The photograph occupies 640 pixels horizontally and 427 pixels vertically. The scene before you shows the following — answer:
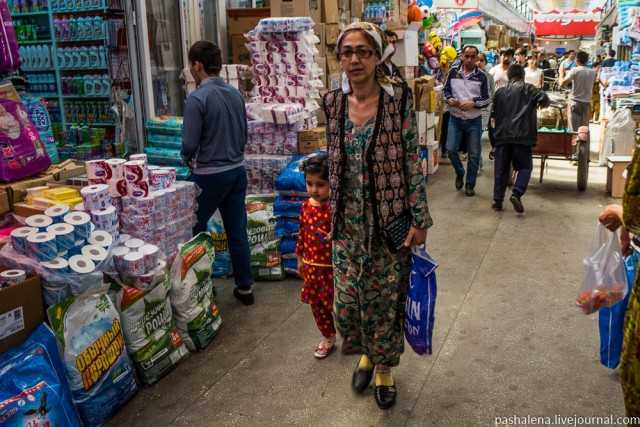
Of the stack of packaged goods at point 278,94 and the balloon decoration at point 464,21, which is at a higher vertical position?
the balloon decoration at point 464,21

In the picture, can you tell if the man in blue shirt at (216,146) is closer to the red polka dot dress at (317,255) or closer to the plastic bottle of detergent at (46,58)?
the red polka dot dress at (317,255)

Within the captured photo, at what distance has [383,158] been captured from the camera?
270cm

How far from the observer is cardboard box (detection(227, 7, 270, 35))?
648cm

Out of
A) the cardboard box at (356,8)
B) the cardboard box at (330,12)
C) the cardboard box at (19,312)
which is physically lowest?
the cardboard box at (19,312)

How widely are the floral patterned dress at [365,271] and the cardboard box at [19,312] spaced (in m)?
1.41

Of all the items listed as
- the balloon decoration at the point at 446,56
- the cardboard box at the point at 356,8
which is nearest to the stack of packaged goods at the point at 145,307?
the cardboard box at the point at 356,8

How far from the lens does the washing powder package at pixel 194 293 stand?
11.7 feet

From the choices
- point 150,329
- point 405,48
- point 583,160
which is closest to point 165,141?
point 150,329

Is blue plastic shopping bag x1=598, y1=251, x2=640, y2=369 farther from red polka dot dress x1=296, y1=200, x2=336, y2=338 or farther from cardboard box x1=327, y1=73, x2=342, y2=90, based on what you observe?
cardboard box x1=327, y1=73, x2=342, y2=90

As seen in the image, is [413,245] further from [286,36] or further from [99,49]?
[99,49]

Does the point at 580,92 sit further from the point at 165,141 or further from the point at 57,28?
the point at 57,28

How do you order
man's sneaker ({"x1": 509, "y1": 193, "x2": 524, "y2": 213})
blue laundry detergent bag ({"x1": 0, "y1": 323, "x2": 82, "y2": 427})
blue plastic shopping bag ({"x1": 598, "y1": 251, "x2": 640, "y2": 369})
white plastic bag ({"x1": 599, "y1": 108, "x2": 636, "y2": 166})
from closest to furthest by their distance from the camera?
blue laundry detergent bag ({"x1": 0, "y1": 323, "x2": 82, "y2": 427})
blue plastic shopping bag ({"x1": 598, "y1": 251, "x2": 640, "y2": 369})
man's sneaker ({"x1": 509, "y1": 193, "x2": 524, "y2": 213})
white plastic bag ({"x1": 599, "y1": 108, "x2": 636, "y2": 166})

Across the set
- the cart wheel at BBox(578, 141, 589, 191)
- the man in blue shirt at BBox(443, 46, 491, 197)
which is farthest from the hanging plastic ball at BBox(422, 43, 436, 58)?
the cart wheel at BBox(578, 141, 589, 191)

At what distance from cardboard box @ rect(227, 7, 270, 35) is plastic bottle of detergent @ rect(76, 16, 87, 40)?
154 centimetres
